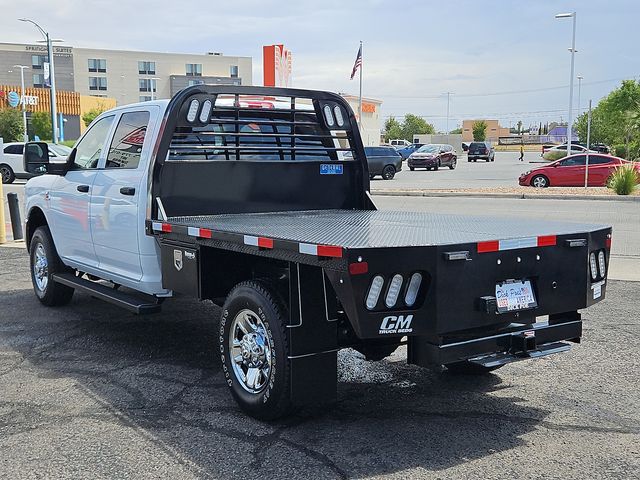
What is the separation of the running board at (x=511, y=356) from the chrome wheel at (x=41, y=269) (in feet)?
17.2

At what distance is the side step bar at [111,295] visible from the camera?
5895 mm

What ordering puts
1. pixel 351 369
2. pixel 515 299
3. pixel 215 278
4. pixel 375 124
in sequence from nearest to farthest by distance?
1. pixel 515 299
2. pixel 215 278
3. pixel 351 369
4. pixel 375 124

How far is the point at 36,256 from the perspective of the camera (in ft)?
27.0

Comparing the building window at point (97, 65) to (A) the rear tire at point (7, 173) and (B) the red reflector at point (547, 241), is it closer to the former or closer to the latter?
(A) the rear tire at point (7, 173)

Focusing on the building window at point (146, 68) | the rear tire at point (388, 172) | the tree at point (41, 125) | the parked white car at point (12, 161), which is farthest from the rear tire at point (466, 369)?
the building window at point (146, 68)

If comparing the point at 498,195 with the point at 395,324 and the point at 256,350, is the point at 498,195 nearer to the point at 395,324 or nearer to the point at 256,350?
the point at 256,350

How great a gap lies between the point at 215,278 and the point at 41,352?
2154 millimetres

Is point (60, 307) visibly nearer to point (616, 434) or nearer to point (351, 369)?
point (351, 369)

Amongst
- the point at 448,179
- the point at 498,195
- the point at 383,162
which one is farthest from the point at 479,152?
the point at 498,195

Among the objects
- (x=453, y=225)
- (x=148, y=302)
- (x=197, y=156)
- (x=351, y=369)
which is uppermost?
(x=197, y=156)

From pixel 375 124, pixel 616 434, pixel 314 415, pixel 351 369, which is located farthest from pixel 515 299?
pixel 375 124

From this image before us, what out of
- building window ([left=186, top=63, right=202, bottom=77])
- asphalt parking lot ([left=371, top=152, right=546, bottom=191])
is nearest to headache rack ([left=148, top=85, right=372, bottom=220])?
asphalt parking lot ([left=371, top=152, right=546, bottom=191])

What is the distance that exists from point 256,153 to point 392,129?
13065 centimetres

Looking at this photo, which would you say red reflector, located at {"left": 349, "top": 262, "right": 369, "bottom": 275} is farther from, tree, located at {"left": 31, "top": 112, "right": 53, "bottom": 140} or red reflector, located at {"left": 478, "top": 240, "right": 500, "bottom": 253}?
tree, located at {"left": 31, "top": 112, "right": 53, "bottom": 140}
